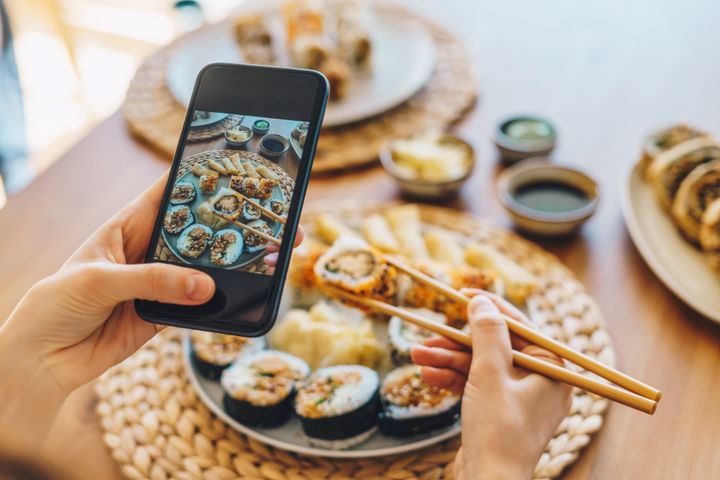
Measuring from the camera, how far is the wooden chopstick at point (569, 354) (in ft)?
2.97

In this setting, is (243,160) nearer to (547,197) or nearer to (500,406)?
(500,406)

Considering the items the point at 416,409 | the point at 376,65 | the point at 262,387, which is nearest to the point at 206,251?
the point at 262,387

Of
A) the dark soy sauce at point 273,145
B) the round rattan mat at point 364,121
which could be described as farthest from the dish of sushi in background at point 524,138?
the dark soy sauce at point 273,145

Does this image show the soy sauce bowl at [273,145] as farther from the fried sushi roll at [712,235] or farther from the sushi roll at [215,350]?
the fried sushi roll at [712,235]

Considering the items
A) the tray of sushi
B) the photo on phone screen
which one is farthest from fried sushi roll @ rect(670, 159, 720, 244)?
the photo on phone screen

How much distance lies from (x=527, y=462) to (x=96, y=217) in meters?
1.29

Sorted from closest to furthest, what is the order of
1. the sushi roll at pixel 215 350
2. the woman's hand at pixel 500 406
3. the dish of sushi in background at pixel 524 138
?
the woman's hand at pixel 500 406
the sushi roll at pixel 215 350
the dish of sushi in background at pixel 524 138

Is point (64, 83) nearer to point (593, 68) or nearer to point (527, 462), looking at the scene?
point (593, 68)

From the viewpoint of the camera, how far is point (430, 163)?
1654mm

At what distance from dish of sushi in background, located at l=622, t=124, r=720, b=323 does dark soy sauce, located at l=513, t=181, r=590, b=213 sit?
109 mm

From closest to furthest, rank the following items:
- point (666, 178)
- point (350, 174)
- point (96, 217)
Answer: point (666, 178), point (96, 217), point (350, 174)

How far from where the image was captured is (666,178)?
4.92 ft

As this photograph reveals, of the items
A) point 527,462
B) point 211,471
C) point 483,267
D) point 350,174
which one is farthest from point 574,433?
point 350,174

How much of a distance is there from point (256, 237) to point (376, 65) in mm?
1360
